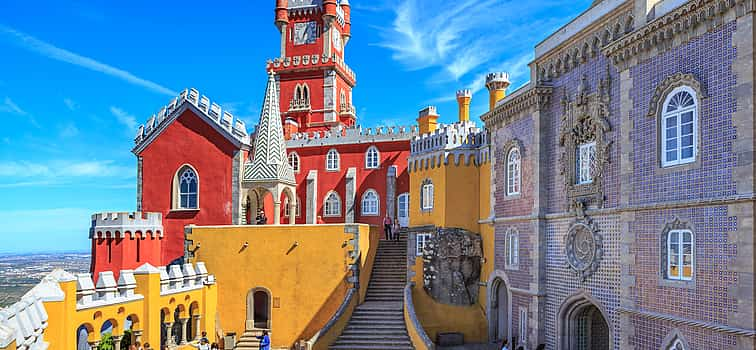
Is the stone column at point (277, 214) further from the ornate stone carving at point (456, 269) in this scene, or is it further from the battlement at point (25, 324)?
the battlement at point (25, 324)

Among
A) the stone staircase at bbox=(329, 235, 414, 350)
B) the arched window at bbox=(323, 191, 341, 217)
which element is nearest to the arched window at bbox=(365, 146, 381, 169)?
the arched window at bbox=(323, 191, 341, 217)

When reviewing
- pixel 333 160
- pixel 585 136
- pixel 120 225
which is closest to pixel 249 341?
pixel 120 225

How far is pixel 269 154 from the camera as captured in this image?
24906 mm

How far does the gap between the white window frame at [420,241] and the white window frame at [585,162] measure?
8.27 metres

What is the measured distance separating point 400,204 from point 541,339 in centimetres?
1452

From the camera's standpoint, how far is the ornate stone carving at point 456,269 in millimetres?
21812

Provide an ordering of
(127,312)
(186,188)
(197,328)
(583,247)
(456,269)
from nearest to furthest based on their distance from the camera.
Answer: (583,247) < (127,312) < (197,328) < (456,269) < (186,188)

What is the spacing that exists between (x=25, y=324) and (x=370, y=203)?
21.5m

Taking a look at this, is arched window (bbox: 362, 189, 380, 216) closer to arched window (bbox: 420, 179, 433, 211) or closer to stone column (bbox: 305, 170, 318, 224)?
stone column (bbox: 305, 170, 318, 224)

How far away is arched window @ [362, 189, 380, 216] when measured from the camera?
31.5 m

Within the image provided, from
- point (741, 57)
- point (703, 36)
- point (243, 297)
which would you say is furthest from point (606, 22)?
point (243, 297)

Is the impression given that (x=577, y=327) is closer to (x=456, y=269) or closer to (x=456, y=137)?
(x=456, y=269)

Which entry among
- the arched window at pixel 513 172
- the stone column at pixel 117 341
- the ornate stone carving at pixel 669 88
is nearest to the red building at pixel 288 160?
the stone column at pixel 117 341

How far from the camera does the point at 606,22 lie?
48.1 feet
